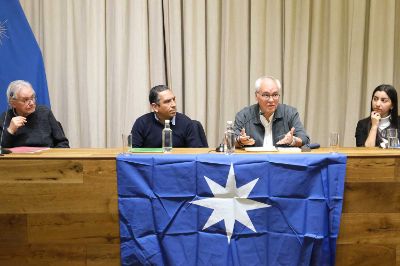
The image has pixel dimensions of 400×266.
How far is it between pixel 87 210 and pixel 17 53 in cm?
187

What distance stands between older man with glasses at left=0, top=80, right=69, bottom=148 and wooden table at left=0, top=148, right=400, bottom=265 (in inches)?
29.2

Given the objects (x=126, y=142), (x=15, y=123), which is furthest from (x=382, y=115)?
(x=15, y=123)

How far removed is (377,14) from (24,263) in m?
3.50

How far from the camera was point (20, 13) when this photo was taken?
3.47 m

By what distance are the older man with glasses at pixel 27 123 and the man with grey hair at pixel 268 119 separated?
1365 mm

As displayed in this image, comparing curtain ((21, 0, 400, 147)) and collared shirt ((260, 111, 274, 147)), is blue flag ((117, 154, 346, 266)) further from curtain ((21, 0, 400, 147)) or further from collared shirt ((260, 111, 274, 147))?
curtain ((21, 0, 400, 147))

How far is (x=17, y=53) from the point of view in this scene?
11.3 ft

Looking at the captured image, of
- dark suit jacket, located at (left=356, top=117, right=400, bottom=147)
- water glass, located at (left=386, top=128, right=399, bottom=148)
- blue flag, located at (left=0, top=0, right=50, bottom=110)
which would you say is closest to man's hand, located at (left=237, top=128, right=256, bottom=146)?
water glass, located at (left=386, top=128, right=399, bottom=148)

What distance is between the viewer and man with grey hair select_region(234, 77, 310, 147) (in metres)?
2.80

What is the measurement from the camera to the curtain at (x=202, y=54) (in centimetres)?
373

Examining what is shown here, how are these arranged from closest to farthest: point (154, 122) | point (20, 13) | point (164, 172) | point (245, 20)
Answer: point (164, 172), point (154, 122), point (20, 13), point (245, 20)

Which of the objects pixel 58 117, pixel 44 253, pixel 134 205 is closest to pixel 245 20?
pixel 58 117

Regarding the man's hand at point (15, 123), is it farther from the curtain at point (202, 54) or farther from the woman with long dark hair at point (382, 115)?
the woman with long dark hair at point (382, 115)

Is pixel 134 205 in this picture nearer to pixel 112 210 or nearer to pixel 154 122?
pixel 112 210
